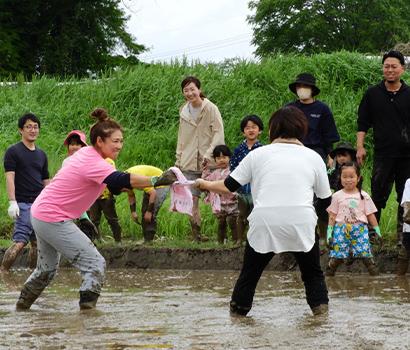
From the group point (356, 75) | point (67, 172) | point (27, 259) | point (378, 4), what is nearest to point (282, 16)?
point (378, 4)

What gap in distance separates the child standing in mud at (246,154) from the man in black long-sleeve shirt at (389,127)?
4.29 feet

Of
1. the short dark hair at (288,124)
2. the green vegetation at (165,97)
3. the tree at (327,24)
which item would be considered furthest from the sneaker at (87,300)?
the tree at (327,24)

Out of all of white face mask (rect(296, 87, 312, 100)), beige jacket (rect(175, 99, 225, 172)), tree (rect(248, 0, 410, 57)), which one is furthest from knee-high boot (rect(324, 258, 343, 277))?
tree (rect(248, 0, 410, 57))

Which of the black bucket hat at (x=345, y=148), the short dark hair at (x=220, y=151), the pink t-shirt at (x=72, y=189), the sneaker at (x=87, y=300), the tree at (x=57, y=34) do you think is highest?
the tree at (x=57, y=34)

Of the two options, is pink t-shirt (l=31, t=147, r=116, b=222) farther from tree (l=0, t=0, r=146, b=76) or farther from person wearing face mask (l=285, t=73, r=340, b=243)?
tree (l=0, t=0, r=146, b=76)

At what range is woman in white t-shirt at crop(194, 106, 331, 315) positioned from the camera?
220 inches

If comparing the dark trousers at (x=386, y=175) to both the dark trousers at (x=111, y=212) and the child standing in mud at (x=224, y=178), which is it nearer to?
the child standing in mud at (x=224, y=178)

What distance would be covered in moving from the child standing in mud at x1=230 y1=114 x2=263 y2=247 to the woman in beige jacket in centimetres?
81

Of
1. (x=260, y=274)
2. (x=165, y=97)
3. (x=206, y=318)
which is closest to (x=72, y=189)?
(x=206, y=318)

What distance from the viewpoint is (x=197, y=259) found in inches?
377

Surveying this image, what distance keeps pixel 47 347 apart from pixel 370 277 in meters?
4.66

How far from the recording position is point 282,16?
43.0 metres

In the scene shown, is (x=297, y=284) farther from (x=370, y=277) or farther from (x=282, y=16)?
(x=282, y=16)

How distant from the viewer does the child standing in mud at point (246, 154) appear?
30.2ft
